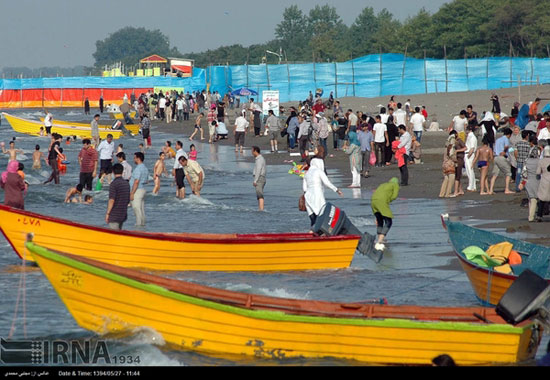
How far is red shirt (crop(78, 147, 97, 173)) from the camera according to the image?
2648 cm

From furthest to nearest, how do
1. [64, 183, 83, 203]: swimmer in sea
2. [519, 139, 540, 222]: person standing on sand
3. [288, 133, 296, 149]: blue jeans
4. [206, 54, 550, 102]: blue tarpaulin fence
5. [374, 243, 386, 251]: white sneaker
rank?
1. [206, 54, 550, 102]: blue tarpaulin fence
2. [288, 133, 296, 149]: blue jeans
3. [64, 183, 83, 203]: swimmer in sea
4. [519, 139, 540, 222]: person standing on sand
5. [374, 243, 386, 251]: white sneaker

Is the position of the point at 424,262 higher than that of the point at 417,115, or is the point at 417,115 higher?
the point at 417,115

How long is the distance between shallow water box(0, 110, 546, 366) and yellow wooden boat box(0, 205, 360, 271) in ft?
0.69

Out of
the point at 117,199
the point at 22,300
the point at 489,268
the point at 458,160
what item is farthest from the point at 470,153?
the point at 22,300

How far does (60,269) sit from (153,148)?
36099 millimetres

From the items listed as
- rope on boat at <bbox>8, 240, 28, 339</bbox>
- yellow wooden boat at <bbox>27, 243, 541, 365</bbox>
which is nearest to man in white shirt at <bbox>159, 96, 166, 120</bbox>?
rope on boat at <bbox>8, 240, 28, 339</bbox>

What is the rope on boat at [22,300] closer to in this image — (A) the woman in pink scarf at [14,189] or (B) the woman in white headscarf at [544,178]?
(A) the woman in pink scarf at [14,189]

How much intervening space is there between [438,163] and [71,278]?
22146 mm

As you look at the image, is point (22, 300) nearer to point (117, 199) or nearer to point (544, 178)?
point (117, 199)

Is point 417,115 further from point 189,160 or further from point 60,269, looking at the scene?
point 60,269

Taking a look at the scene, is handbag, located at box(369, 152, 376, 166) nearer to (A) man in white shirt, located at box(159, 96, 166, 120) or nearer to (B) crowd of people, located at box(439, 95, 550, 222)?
(B) crowd of people, located at box(439, 95, 550, 222)

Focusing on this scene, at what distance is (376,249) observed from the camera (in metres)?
16.4

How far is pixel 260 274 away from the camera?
1605 centimetres
